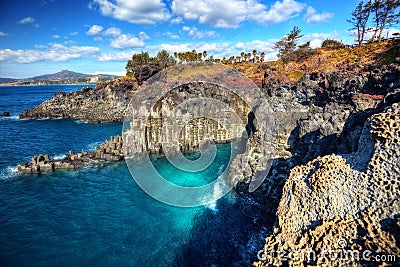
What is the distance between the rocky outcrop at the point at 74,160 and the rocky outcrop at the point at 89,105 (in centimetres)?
4156

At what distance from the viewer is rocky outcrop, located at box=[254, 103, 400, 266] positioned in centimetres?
820

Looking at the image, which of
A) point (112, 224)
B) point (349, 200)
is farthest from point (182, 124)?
point (349, 200)

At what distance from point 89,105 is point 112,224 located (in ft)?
239

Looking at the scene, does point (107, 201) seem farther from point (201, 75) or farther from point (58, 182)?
point (201, 75)

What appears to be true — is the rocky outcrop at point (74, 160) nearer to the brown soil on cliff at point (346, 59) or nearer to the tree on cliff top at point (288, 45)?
the brown soil on cliff at point (346, 59)

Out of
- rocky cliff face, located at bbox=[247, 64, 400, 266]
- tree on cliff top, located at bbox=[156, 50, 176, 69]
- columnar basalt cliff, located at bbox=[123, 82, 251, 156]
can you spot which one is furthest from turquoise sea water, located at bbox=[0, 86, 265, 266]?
tree on cliff top, located at bbox=[156, 50, 176, 69]

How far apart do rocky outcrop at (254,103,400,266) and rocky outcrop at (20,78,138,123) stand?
78.3 metres

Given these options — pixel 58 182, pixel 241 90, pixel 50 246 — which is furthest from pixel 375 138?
pixel 241 90

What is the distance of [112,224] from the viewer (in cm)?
2425

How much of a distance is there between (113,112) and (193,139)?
48751 mm

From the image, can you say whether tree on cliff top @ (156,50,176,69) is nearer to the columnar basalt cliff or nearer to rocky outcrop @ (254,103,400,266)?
the columnar basalt cliff

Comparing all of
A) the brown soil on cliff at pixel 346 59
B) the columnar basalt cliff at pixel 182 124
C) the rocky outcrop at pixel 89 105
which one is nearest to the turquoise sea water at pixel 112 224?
the columnar basalt cliff at pixel 182 124

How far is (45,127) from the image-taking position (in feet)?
230

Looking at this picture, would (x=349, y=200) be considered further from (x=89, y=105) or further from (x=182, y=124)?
(x=89, y=105)
